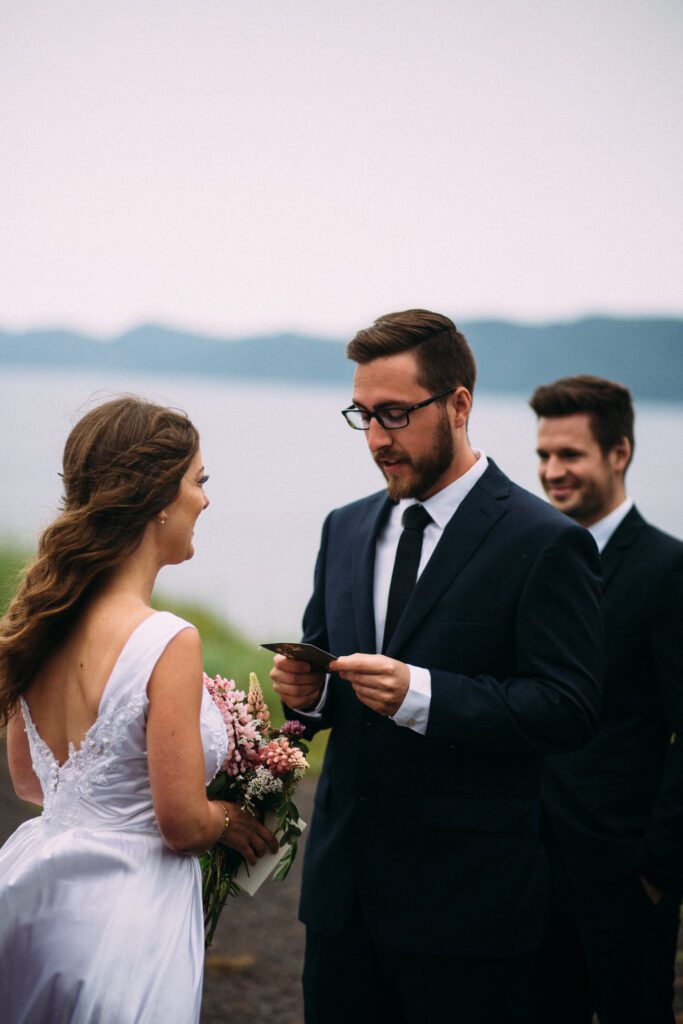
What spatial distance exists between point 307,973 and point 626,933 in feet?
3.68

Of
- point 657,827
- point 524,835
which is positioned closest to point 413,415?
point 524,835

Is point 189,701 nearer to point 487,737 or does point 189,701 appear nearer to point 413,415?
point 487,737

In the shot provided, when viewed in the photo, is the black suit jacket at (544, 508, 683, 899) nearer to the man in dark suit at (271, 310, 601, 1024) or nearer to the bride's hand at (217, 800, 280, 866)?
the man in dark suit at (271, 310, 601, 1024)

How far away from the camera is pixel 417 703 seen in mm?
2520

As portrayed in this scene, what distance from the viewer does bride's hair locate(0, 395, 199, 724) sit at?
233cm

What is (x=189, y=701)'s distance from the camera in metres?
2.21

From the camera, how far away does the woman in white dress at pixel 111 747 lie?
7.23 ft

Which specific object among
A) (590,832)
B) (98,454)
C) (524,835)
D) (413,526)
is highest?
(98,454)

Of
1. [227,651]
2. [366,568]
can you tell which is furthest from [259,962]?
[227,651]

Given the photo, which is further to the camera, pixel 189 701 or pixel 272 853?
pixel 272 853

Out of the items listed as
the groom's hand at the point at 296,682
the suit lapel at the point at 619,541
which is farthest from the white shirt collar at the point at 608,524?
the groom's hand at the point at 296,682

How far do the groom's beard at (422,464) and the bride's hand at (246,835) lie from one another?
3.35 feet

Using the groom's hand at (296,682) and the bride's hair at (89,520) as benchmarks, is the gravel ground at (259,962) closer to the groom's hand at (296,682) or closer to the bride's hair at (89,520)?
the groom's hand at (296,682)

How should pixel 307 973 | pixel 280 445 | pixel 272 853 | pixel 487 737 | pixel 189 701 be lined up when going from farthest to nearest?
pixel 280 445 → pixel 307 973 → pixel 272 853 → pixel 487 737 → pixel 189 701
